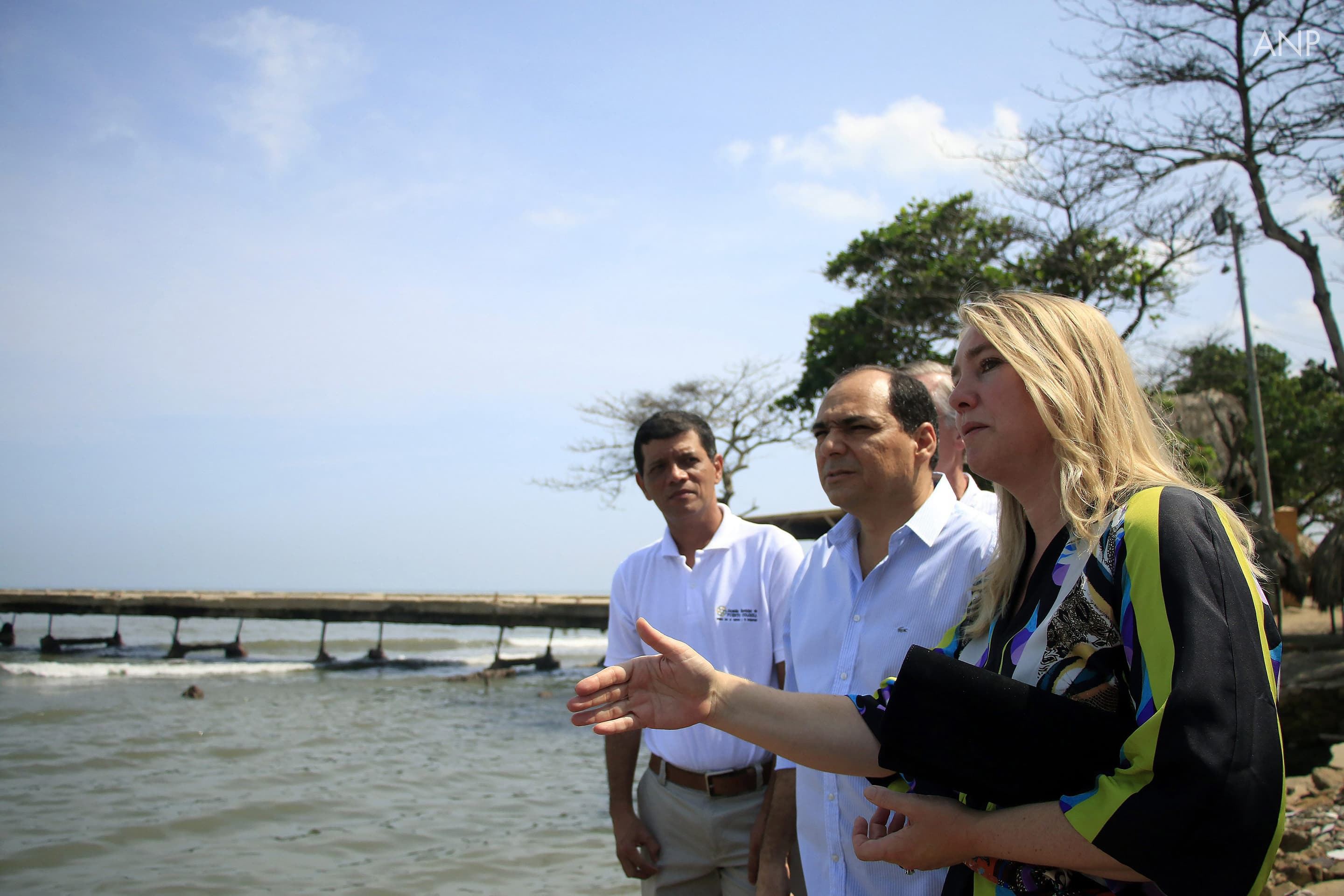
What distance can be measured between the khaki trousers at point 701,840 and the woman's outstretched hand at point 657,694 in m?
1.67

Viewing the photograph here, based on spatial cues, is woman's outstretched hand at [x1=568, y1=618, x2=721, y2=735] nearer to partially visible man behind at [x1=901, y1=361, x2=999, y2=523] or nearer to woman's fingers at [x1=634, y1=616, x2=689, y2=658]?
woman's fingers at [x1=634, y1=616, x2=689, y2=658]

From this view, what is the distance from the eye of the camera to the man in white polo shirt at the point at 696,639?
332 centimetres

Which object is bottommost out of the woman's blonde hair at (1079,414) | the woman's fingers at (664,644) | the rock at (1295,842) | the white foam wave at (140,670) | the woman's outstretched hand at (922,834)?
the white foam wave at (140,670)

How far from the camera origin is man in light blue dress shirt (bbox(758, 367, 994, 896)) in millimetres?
2410

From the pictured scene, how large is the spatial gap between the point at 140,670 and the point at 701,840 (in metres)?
21.3

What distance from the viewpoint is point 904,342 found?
17.8 m

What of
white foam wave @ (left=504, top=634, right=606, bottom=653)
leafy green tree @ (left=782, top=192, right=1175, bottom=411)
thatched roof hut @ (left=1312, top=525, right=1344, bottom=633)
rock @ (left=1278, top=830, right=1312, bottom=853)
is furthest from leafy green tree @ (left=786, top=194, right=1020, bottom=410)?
white foam wave @ (left=504, top=634, right=606, bottom=653)

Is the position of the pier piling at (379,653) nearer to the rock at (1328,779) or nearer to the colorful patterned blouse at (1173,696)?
the rock at (1328,779)

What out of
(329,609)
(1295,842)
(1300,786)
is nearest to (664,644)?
(1295,842)

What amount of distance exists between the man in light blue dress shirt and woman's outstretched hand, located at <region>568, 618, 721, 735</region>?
0.79 metres

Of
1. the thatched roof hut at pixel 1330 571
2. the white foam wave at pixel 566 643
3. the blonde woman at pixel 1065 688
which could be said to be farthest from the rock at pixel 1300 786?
the white foam wave at pixel 566 643

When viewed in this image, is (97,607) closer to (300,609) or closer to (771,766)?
(300,609)

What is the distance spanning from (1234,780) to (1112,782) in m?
0.15

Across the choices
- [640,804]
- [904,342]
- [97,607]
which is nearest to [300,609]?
[97,607]
